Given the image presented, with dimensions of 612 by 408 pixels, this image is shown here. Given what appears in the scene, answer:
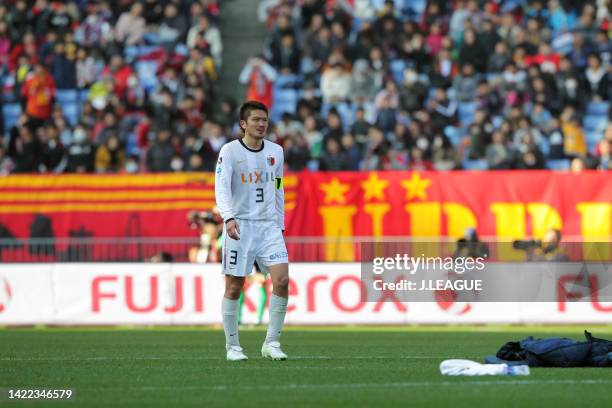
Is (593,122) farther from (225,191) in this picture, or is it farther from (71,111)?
(225,191)

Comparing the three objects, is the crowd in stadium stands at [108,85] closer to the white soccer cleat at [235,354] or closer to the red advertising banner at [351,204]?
the red advertising banner at [351,204]

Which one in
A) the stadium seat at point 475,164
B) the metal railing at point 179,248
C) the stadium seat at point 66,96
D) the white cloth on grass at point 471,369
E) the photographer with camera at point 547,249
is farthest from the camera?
the stadium seat at point 66,96

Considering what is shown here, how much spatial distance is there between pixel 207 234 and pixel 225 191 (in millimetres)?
11703

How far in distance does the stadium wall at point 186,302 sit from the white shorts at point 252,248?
10.9 metres

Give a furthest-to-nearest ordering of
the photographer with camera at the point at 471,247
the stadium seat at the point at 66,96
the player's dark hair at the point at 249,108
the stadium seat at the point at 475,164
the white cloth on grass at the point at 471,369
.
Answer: the stadium seat at the point at 66,96
the stadium seat at the point at 475,164
the photographer with camera at the point at 471,247
the player's dark hair at the point at 249,108
the white cloth on grass at the point at 471,369

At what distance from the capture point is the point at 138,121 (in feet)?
98.3

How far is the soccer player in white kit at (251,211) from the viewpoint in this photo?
12570 mm

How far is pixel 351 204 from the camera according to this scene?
2527 centimetres

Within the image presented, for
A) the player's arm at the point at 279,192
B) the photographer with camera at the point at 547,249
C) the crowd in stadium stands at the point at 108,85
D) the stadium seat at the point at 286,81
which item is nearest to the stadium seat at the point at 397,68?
the stadium seat at the point at 286,81

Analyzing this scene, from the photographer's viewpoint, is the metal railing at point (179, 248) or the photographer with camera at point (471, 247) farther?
the metal railing at point (179, 248)

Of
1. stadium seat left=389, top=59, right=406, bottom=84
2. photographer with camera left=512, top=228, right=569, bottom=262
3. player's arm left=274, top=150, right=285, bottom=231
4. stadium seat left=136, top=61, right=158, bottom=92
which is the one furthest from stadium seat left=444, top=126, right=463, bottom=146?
player's arm left=274, top=150, right=285, bottom=231

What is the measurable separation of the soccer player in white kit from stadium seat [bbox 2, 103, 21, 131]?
1922cm

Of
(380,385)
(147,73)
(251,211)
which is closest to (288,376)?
(380,385)

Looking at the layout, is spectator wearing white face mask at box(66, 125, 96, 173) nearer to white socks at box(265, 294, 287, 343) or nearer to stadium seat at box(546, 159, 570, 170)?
stadium seat at box(546, 159, 570, 170)
